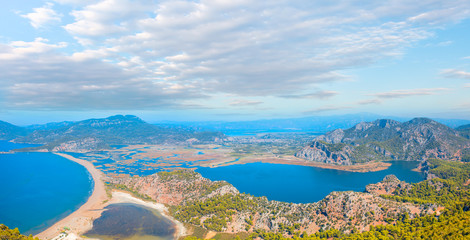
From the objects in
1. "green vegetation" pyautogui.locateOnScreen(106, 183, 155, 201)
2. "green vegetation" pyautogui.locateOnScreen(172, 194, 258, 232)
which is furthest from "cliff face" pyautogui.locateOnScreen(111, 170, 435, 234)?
"green vegetation" pyautogui.locateOnScreen(106, 183, 155, 201)

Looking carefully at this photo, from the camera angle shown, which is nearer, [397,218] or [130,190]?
[397,218]

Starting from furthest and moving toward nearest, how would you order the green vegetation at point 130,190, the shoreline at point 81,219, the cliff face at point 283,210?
1. the green vegetation at point 130,190
2. the shoreline at point 81,219
3. the cliff face at point 283,210

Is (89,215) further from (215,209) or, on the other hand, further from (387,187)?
(387,187)

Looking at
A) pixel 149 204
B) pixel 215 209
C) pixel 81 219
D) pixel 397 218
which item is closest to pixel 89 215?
pixel 81 219

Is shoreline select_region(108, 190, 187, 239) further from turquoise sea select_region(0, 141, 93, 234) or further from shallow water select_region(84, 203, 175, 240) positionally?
turquoise sea select_region(0, 141, 93, 234)

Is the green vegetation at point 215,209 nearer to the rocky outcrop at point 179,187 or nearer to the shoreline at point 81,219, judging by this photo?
the rocky outcrop at point 179,187

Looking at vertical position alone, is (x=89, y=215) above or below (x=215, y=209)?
below

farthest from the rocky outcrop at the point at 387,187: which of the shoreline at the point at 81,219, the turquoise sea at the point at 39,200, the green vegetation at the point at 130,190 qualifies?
the turquoise sea at the point at 39,200

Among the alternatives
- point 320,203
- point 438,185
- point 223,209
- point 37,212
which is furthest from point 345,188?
point 37,212

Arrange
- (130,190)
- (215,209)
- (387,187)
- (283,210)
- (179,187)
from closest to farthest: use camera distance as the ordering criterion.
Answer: (283,210) → (215,209) → (387,187) → (179,187) → (130,190)
